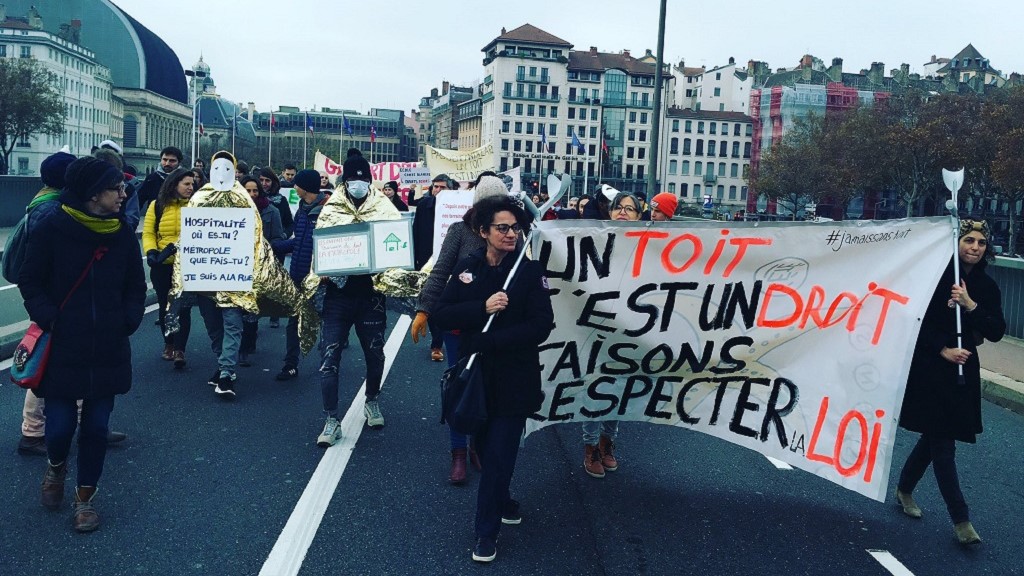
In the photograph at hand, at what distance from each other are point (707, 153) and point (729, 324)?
130m

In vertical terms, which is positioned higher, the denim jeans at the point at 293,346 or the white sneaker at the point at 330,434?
the denim jeans at the point at 293,346

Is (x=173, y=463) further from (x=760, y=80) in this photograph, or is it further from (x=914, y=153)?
(x=760, y=80)

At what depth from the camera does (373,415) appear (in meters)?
7.30

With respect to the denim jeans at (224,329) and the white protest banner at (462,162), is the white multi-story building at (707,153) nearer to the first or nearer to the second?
the white protest banner at (462,162)

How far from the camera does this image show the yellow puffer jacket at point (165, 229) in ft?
28.8

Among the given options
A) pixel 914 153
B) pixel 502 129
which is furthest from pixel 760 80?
pixel 914 153

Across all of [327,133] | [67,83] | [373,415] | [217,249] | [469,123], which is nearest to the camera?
[373,415]

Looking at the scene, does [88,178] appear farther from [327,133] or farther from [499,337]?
[327,133]

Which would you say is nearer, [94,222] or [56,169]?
[94,222]

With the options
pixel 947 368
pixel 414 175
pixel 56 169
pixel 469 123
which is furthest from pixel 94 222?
pixel 469 123

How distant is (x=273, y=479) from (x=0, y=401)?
294 centimetres

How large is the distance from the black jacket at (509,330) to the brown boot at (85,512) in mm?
1949

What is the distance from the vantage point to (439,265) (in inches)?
236

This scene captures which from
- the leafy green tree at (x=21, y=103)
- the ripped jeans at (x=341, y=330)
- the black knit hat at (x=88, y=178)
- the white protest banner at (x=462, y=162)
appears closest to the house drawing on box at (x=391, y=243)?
the ripped jeans at (x=341, y=330)
